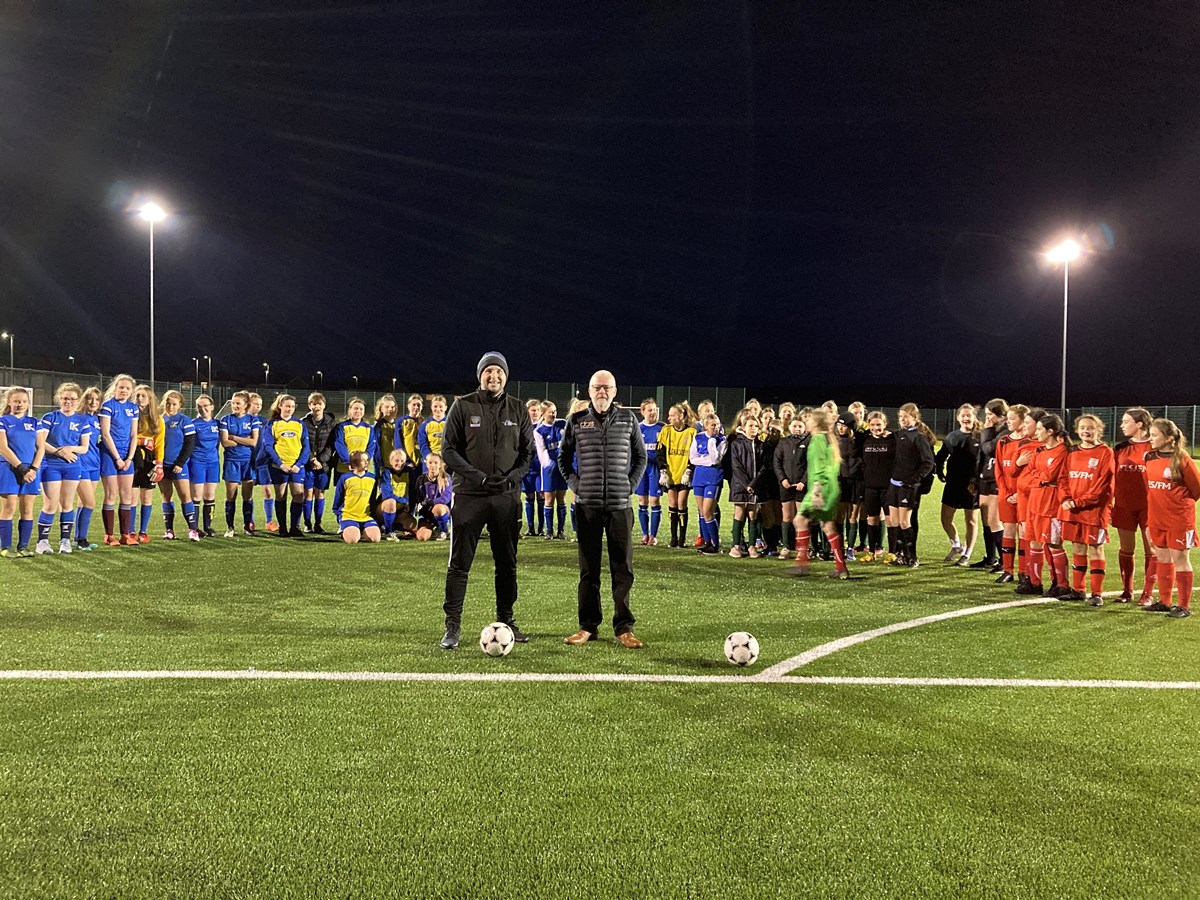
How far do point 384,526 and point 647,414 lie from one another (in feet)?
14.5

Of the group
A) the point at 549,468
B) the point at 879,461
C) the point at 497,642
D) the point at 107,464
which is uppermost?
the point at 879,461

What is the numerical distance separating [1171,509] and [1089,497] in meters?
0.67

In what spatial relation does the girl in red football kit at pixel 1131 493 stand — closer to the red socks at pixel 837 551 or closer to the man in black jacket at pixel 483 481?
the red socks at pixel 837 551

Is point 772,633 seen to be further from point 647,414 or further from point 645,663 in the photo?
point 647,414

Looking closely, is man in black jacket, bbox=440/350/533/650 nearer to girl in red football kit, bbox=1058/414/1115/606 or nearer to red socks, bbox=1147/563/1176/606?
girl in red football kit, bbox=1058/414/1115/606

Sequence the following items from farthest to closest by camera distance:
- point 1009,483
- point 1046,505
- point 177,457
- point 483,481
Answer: point 177,457 → point 1009,483 → point 1046,505 → point 483,481

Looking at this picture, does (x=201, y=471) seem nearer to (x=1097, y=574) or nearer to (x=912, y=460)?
(x=912, y=460)

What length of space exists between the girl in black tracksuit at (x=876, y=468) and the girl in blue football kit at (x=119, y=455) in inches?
391

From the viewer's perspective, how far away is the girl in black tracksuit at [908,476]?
1032 cm

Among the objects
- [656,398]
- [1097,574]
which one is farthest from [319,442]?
[656,398]

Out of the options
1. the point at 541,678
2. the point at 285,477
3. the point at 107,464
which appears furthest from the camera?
the point at 285,477

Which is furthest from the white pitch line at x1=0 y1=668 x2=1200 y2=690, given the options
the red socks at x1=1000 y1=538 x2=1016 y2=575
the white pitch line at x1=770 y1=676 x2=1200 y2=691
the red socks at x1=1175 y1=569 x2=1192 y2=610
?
the red socks at x1=1000 y1=538 x2=1016 y2=575

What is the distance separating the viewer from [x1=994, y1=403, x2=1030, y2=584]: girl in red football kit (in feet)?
30.0

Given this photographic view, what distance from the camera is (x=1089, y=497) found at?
25.8ft
